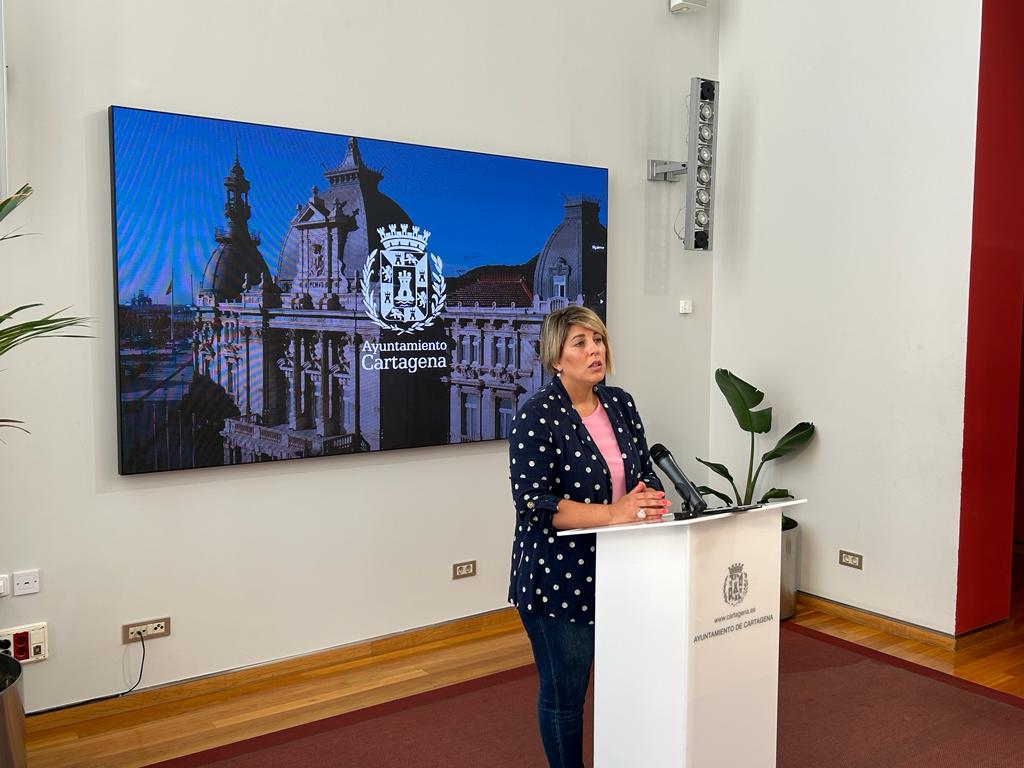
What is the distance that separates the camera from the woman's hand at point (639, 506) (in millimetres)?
2256

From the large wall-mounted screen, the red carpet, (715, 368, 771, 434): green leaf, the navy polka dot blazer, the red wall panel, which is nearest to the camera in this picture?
the navy polka dot blazer

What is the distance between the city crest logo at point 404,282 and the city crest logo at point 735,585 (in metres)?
2.26

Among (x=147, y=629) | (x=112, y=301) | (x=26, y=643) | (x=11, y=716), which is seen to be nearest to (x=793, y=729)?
(x=147, y=629)

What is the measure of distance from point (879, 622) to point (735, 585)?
2680 mm

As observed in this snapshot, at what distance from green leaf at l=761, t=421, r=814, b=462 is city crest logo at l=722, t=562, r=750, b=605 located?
8.57 feet

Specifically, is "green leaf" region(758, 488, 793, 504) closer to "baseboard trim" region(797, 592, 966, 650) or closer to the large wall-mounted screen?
"baseboard trim" region(797, 592, 966, 650)

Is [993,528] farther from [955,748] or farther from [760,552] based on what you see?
[760,552]

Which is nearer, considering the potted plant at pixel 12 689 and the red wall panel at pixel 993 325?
the potted plant at pixel 12 689

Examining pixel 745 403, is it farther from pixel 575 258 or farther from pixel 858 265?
pixel 575 258

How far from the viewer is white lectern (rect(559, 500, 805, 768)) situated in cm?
219

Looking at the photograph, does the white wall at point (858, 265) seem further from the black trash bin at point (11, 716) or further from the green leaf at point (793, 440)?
the black trash bin at point (11, 716)

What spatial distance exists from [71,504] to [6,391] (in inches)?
18.8

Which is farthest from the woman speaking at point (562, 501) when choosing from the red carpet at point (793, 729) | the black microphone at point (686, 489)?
the red carpet at point (793, 729)

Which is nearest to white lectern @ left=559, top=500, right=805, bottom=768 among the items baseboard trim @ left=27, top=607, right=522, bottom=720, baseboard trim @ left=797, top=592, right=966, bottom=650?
baseboard trim @ left=27, top=607, right=522, bottom=720
